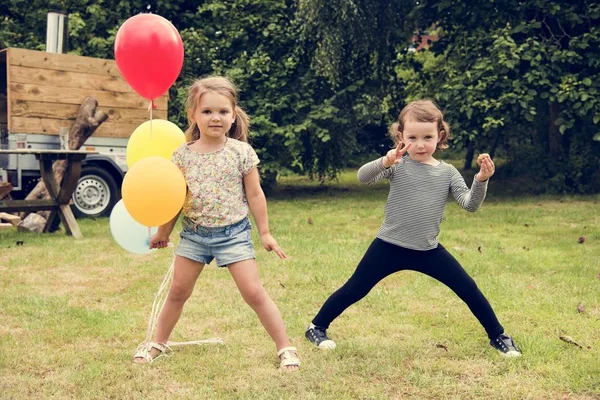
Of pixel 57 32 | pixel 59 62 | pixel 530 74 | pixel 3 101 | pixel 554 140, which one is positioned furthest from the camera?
pixel 554 140

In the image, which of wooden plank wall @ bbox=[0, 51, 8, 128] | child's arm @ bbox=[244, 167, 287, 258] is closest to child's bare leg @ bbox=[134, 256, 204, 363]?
child's arm @ bbox=[244, 167, 287, 258]

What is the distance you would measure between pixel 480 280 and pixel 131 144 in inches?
130

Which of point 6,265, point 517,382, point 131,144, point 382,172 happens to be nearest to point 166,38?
point 131,144

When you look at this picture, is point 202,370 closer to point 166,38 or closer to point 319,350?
point 319,350

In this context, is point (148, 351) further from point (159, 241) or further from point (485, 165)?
point (485, 165)

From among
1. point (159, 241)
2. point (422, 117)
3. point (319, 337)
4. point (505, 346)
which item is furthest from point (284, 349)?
point (422, 117)

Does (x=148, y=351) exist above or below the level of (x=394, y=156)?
below

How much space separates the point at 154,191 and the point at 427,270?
1.63 metres

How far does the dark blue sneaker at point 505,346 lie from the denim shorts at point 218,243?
5.00 feet

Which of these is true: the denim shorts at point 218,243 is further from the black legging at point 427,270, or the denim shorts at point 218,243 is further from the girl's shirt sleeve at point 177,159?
the black legging at point 427,270

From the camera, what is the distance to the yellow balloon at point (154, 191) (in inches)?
146

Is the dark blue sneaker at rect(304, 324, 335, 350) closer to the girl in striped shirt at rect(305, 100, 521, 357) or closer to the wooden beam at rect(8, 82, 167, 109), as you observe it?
the girl in striped shirt at rect(305, 100, 521, 357)

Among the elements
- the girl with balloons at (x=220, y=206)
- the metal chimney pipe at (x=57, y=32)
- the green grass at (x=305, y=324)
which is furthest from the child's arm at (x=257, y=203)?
the metal chimney pipe at (x=57, y=32)

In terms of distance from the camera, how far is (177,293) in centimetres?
401
